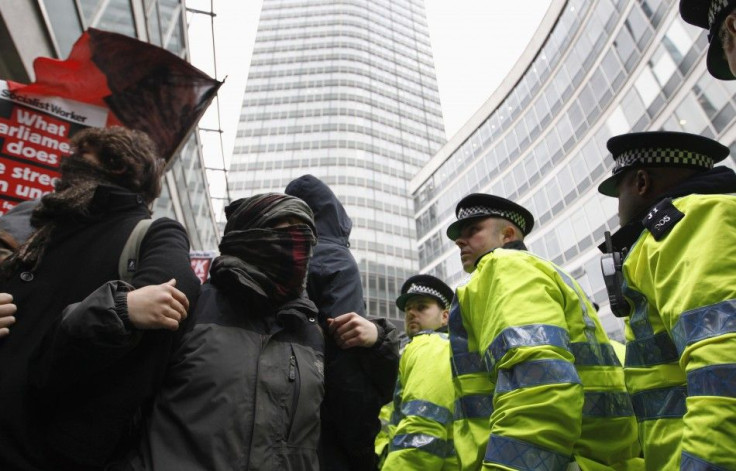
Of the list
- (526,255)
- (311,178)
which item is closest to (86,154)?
(311,178)

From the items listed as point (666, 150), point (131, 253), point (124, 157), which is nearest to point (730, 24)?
point (666, 150)

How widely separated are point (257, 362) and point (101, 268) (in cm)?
69

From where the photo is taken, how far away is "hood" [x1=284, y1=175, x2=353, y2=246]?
2.68 m

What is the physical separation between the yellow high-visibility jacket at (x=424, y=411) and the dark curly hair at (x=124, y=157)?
1999 mm

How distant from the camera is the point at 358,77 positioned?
5812 centimetres

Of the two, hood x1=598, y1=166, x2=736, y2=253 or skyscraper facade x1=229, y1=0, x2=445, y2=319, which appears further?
skyscraper facade x1=229, y1=0, x2=445, y2=319

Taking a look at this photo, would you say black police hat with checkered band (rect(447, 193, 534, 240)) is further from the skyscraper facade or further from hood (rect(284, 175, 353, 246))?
the skyscraper facade

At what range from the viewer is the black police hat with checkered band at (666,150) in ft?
6.32

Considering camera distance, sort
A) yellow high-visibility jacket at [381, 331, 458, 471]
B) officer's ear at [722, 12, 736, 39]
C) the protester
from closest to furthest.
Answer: the protester → officer's ear at [722, 12, 736, 39] → yellow high-visibility jacket at [381, 331, 458, 471]

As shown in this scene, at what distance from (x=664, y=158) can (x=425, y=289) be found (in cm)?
288

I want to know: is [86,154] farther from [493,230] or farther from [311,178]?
[493,230]

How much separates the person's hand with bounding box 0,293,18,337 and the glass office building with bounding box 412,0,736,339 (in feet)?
55.9

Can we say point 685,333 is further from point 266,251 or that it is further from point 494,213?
point 494,213

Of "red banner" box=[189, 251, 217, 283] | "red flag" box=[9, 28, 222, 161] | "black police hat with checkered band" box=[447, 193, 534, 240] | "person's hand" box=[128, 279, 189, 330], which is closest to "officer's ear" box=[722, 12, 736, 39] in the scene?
"black police hat with checkered band" box=[447, 193, 534, 240]
